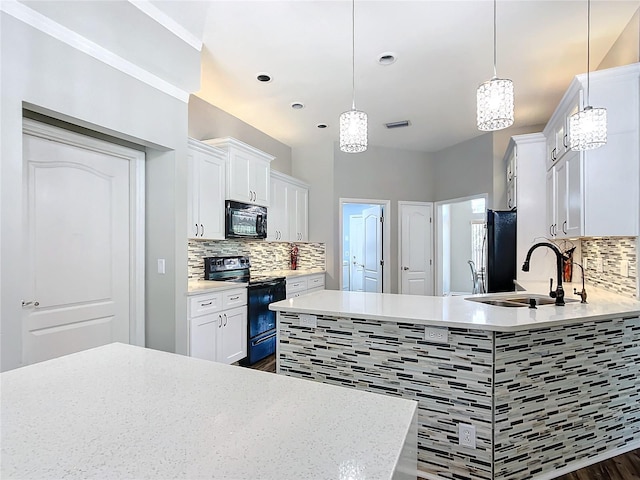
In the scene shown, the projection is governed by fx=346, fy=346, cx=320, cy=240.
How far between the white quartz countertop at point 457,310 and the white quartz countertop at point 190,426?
1100 mm

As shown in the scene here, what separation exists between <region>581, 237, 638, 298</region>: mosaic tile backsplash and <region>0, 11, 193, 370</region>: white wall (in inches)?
135

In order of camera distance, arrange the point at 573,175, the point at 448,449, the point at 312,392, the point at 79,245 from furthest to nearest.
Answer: the point at 573,175
the point at 79,245
the point at 448,449
the point at 312,392

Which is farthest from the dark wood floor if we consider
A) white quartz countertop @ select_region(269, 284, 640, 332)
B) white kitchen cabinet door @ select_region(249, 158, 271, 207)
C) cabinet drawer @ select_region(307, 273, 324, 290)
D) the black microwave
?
white kitchen cabinet door @ select_region(249, 158, 271, 207)

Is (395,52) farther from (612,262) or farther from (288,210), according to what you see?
(288,210)

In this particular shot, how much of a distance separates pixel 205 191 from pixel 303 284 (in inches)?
81.2

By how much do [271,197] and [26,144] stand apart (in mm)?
2959

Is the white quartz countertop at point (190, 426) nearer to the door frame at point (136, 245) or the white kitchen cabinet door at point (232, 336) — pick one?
the door frame at point (136, 245)

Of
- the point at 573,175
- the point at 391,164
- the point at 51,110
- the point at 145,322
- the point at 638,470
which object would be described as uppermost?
the point at 391,164

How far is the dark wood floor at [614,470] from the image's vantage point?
1953mm

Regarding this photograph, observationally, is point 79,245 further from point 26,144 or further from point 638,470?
point 638,470

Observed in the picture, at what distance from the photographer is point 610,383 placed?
2125mm

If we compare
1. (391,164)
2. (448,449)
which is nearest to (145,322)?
(448,449)

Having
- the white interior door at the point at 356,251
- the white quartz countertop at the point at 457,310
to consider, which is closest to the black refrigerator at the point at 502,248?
the white quartz countertop at the point at 457,310

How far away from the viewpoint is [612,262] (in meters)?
2.90
